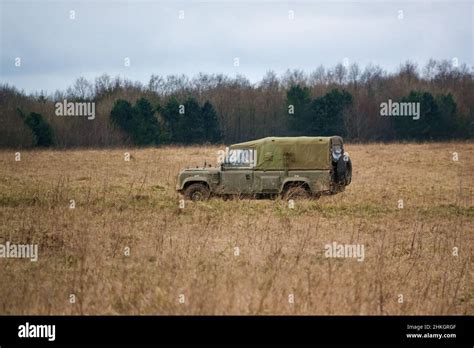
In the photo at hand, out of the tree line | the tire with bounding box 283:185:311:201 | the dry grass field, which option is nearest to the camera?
the dry grass field

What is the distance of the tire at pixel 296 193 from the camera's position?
1636 cm

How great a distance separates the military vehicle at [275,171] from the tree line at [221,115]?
24.6 metres

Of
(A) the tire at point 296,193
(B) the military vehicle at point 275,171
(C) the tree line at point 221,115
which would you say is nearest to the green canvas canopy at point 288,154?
(B) the military vehicle at point 275,171

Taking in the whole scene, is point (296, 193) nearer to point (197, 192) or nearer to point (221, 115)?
point (197, 192)

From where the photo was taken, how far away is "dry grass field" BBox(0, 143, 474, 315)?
686 cm

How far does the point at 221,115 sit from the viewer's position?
59250 mm

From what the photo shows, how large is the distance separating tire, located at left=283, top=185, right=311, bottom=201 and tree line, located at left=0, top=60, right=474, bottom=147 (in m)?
25.9

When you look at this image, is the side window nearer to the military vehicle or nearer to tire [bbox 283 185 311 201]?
the military vehicle

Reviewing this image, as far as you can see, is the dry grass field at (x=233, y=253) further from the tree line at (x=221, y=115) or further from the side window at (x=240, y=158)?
the tree line at (x=221, y=115)

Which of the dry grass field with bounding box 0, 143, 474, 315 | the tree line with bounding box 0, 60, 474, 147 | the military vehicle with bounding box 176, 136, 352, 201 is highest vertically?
the tree line with bounding box 0, 60, 474, 147

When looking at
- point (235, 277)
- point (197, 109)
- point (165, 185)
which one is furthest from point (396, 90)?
point (235, 277)

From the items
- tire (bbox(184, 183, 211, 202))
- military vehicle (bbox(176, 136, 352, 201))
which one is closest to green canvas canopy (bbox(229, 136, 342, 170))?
military vehicle (bbox(176, 136, 352, 201))
